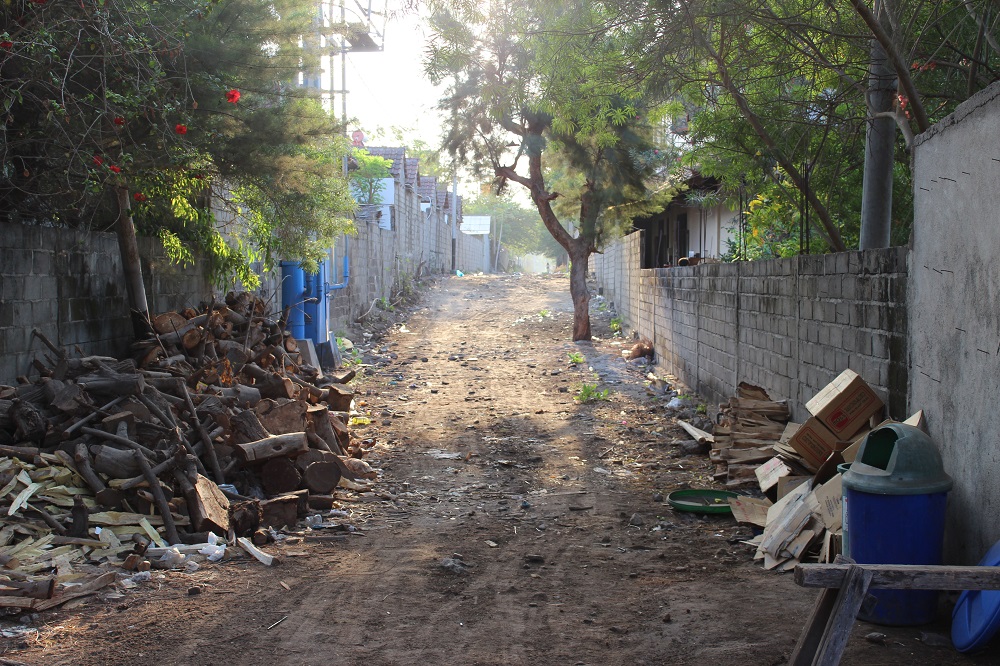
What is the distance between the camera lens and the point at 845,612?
9.29ft

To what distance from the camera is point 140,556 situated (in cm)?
476

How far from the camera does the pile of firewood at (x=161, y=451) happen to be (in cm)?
502

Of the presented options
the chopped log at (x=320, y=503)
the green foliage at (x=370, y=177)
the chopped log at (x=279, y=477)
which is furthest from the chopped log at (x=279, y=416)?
the green foliage at (x=370, y=177)

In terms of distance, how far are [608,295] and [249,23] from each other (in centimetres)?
1938

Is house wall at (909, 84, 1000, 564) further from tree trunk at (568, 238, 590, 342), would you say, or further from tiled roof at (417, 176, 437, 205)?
tiled roof at (417, 176, 437, 205)

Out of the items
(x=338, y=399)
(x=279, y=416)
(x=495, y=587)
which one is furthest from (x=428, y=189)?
(x=495, y=587)

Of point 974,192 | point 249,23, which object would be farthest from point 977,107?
point 249,23

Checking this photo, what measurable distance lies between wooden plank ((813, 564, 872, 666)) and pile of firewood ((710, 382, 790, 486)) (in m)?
3.78

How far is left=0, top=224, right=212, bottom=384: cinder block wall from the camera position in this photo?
609 cm

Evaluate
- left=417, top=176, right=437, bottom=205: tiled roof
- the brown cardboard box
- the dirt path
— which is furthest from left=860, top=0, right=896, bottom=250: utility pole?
left=417, top=176, right=437, bottom=205: tiled roof

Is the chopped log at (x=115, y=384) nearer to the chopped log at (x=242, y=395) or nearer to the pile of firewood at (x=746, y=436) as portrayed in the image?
the chopped log at (x=242, y=395)

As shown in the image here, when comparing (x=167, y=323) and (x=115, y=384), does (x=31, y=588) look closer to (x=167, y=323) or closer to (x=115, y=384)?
(x=115, y=384)

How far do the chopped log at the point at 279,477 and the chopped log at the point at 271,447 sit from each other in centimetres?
7

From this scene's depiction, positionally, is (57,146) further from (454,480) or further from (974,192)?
(974,192)
